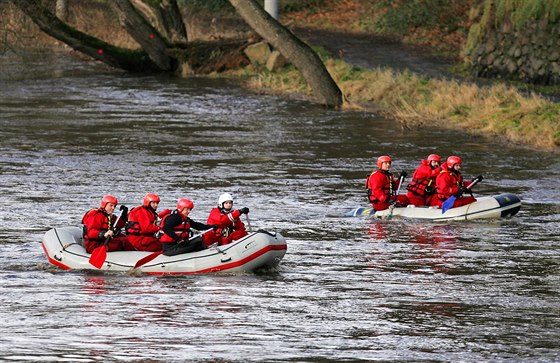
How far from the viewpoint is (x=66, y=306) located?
54.8 ft

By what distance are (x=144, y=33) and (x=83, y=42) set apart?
213 cm

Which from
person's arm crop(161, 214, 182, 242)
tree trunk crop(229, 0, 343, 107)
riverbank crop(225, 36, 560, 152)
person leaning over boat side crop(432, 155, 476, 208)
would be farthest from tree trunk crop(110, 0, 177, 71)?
person's arm crop(161, 214, 182, 242)

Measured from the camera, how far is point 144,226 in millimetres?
19484

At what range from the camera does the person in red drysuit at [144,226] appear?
19469mm

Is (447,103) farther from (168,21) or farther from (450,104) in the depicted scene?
(168,21)

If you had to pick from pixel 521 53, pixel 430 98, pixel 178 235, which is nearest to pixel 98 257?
pixel 178 235

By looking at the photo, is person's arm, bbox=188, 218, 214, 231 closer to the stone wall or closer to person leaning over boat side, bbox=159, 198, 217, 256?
person leaning over boat side, bbox=159, 198, 217, 256

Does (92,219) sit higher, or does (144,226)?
(92,219)

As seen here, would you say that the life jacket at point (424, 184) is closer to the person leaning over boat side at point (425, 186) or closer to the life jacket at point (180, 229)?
the person leaning over boat side at point (425, 186)

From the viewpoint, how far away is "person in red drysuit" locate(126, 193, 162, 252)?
19.5 m

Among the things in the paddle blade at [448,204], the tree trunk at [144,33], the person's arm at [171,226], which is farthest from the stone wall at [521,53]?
the person's arm at [171,226]

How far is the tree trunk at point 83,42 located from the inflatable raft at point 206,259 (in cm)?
2350

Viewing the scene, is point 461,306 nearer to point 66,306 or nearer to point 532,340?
point 532,340

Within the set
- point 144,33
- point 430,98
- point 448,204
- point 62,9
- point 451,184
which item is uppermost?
point 62,9
